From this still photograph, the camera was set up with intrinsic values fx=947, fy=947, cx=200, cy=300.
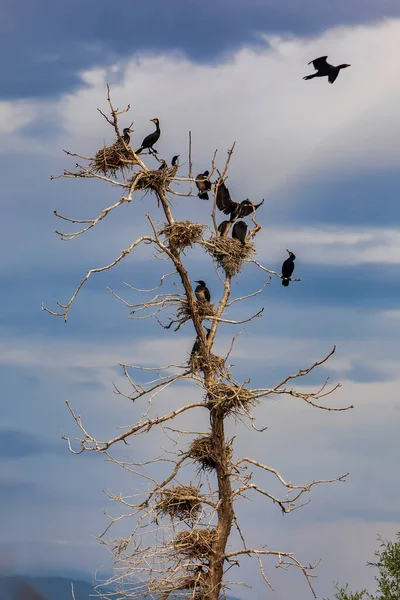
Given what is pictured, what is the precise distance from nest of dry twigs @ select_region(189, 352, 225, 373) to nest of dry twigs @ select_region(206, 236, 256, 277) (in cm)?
173

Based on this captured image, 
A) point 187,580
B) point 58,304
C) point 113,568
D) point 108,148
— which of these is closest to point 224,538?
point 187,580

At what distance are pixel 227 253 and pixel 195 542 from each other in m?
4.57

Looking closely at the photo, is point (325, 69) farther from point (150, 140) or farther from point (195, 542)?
point (195, 542)

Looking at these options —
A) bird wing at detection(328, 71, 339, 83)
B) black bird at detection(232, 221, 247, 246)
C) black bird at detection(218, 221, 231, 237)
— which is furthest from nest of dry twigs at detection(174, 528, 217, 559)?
bird wing at detection(328, 71, 339, 83)

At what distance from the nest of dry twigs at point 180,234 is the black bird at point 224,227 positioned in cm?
164

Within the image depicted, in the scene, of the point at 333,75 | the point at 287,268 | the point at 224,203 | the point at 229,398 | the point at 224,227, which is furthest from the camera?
the point at 287,268

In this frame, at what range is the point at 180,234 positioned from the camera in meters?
14.5

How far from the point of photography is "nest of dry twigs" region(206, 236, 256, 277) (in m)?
15.4

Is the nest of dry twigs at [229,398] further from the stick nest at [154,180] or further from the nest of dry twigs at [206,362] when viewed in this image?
the stick nest at [154,180]

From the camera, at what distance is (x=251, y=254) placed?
52.0 feet

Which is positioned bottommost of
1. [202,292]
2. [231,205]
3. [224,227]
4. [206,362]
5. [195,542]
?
[195,542]

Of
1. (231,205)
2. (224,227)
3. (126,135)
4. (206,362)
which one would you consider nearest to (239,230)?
(224,227)

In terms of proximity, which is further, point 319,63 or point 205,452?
point 319,63

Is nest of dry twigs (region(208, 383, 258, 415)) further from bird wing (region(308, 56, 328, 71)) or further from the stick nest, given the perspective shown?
bird wing (region(308, 56, 328, 71))
